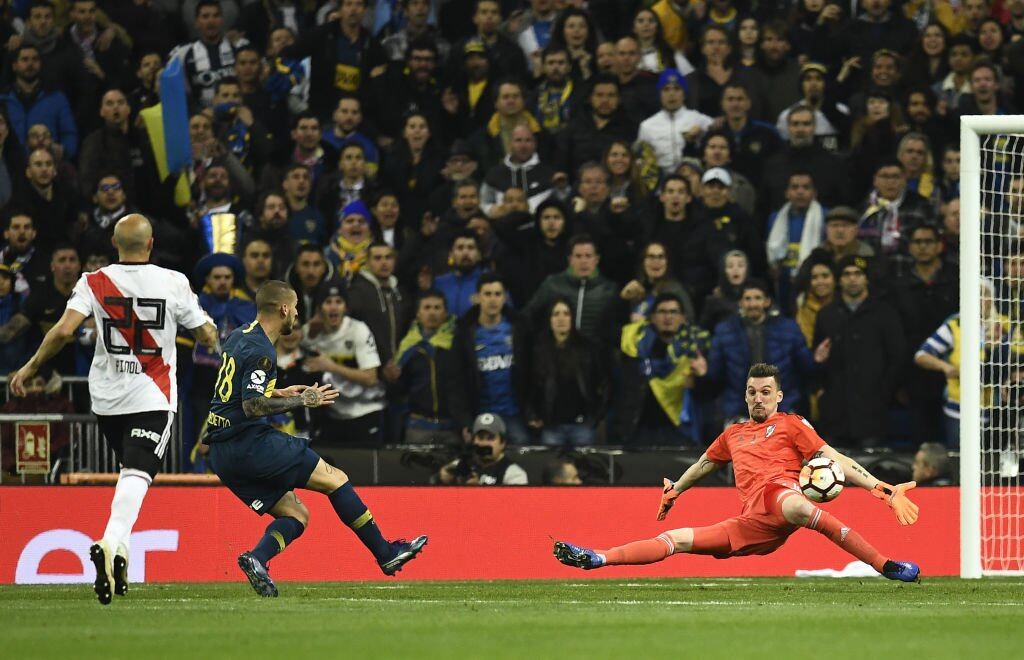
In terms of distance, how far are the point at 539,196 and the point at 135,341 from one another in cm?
749

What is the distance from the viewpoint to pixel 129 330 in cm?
1003

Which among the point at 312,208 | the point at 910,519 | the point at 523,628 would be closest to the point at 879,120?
the point at 312,208

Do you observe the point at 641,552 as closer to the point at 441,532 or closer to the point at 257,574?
the point at 257,574

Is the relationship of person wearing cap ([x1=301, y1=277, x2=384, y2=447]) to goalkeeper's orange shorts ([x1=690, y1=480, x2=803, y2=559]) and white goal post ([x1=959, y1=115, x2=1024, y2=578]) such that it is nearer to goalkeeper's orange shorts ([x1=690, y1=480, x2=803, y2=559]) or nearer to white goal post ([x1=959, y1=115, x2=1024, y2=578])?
goalkeeper's orange shorts ([x1=690, y1=480, x2=803, y2=559])

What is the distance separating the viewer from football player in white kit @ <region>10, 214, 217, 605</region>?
994 cm

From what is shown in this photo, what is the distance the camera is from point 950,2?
1902cm

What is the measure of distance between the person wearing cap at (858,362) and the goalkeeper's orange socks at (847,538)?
4408 millimetres

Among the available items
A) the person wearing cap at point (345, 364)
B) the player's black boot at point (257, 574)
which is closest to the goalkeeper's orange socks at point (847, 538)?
the player's black boot at point (257, 574)

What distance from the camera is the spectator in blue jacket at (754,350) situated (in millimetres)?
15047

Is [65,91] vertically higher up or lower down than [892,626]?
higher up

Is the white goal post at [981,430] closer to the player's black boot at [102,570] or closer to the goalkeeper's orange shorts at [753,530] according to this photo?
the goalkeeper's orange shorts at [753,530]

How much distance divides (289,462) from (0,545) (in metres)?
3.94

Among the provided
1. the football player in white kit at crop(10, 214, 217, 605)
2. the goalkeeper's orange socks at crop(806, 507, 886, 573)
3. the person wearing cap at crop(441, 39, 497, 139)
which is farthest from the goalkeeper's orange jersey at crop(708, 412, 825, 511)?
the person wearing cap at crop(441, 39, 497, 139)

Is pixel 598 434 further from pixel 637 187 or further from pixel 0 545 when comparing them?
pixel 0 545
